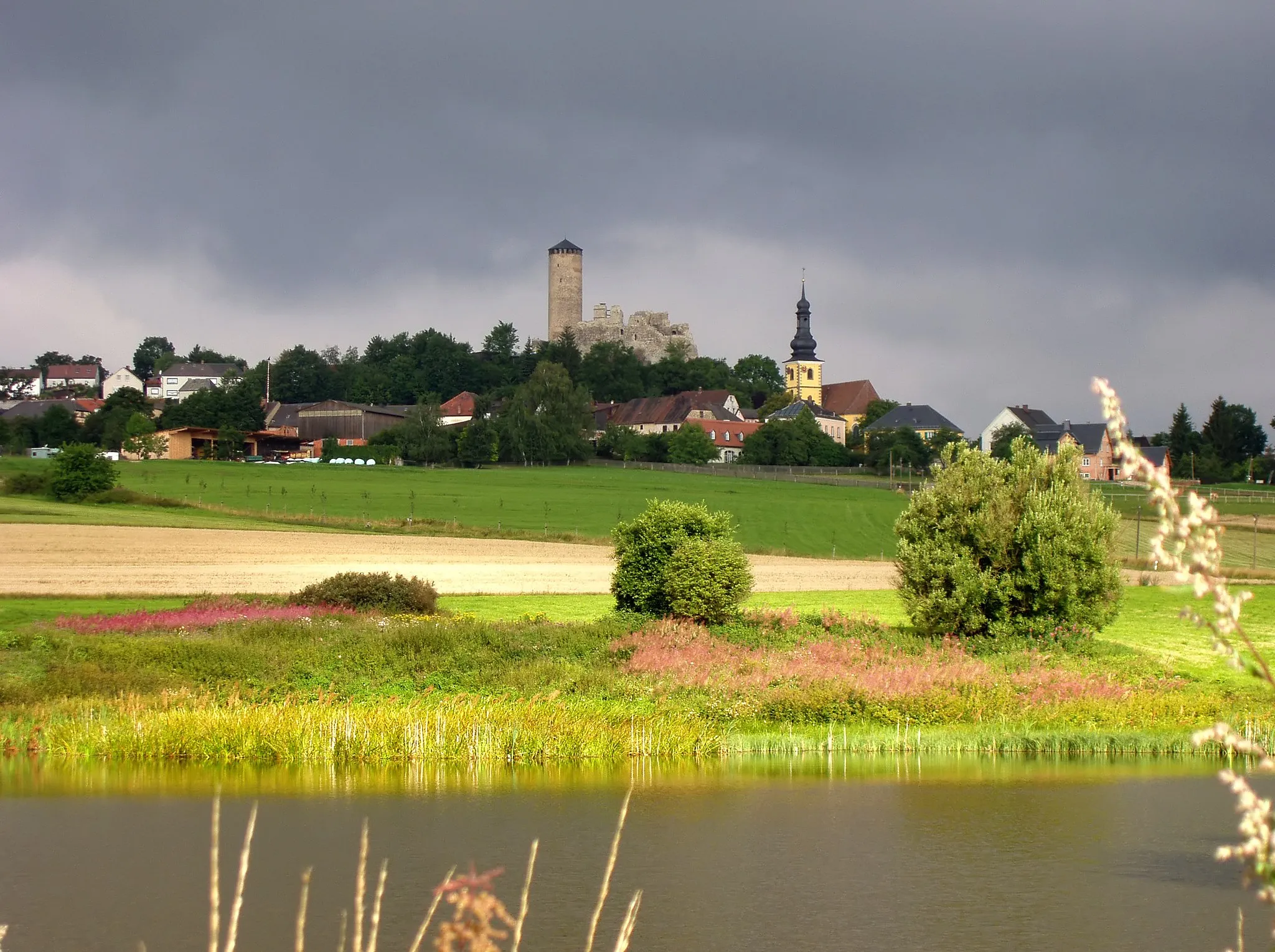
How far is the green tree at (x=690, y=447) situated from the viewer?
152375mm

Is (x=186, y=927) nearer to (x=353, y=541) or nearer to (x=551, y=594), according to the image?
(x=551, y=594)

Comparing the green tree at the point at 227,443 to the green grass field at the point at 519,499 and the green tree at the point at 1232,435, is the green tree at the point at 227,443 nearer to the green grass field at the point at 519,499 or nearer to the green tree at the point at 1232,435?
the green grass field at the point at 519,499

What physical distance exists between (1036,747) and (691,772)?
258 inches

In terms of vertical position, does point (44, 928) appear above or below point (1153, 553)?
below

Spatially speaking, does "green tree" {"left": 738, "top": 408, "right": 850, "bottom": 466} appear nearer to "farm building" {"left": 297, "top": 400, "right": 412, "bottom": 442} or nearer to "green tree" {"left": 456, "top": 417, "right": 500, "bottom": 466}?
"green tree" {"left": 456, "top": 417, "right": 500, "bottom": 466}

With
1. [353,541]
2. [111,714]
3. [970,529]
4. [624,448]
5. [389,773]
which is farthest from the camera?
[624,448]

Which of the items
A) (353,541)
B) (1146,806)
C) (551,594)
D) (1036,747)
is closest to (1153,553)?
(1146,806)

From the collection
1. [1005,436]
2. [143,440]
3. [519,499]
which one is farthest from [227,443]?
[1005,436]

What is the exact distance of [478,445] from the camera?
137 m

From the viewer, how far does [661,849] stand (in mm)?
16359

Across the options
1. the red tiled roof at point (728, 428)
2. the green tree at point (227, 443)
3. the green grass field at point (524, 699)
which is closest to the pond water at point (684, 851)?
the green grass field at point (524, 699)

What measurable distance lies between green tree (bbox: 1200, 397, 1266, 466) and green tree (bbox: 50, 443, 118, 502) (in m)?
123

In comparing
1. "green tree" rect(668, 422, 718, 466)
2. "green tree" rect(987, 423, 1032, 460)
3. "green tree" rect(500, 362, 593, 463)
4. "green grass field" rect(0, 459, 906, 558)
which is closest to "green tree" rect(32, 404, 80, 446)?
"green grass field" rect(0, 459, 906, 558)

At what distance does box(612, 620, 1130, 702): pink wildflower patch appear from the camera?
25844mm
